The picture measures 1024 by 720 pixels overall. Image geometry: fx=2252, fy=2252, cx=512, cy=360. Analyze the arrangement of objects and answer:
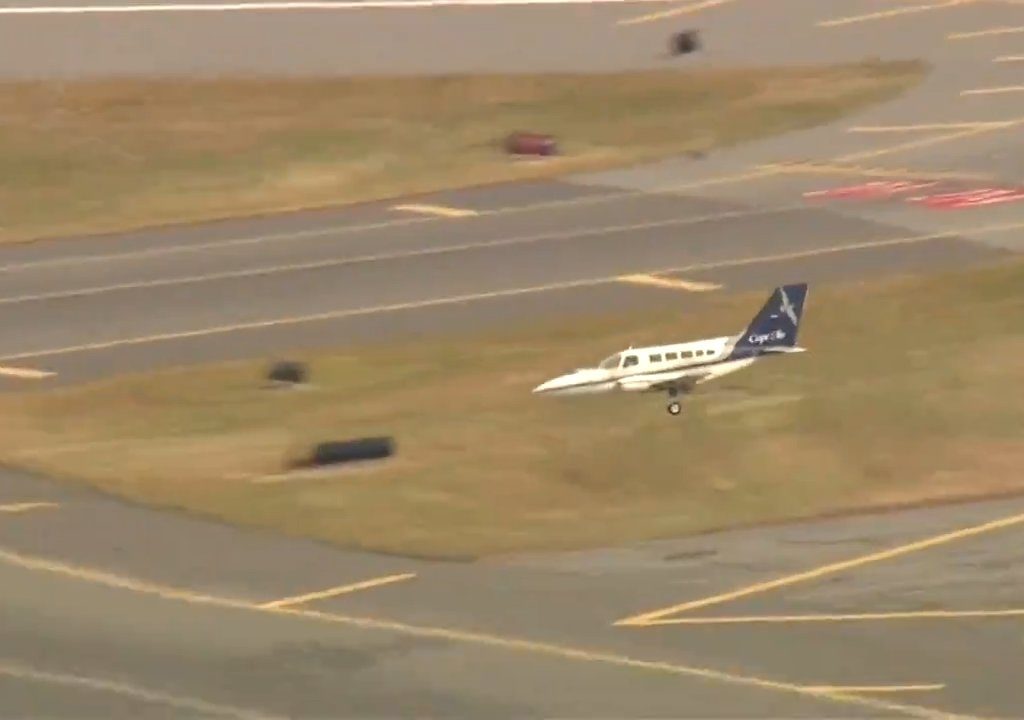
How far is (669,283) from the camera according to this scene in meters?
57.1

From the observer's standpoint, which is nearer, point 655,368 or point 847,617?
point 847,617

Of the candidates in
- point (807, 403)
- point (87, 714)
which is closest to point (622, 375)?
point (807, 403)

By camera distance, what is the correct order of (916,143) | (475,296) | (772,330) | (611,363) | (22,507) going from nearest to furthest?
(22,507)
(611,363)
(772,330)
(475,296)
(916,143)

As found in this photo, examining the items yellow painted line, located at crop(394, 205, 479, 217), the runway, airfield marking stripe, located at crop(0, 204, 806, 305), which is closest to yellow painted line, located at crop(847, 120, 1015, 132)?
the runway

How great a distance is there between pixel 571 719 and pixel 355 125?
42.5m

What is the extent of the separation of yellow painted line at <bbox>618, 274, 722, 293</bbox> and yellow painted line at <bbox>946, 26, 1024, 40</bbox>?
30.8 m

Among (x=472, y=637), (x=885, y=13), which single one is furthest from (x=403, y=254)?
(x=885, y=13)

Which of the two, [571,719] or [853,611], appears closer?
[571,719]

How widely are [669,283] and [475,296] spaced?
4975 millimetres

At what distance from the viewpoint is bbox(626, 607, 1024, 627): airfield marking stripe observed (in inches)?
1437

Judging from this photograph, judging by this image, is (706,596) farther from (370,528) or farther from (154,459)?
(154,459)

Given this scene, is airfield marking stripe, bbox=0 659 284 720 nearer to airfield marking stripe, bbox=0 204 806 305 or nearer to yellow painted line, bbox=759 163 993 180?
airfield marking stripe, bbox=0 204 806 305

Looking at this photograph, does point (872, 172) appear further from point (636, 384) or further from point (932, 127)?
point (636, 384)

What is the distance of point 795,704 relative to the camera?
33.2 metres
